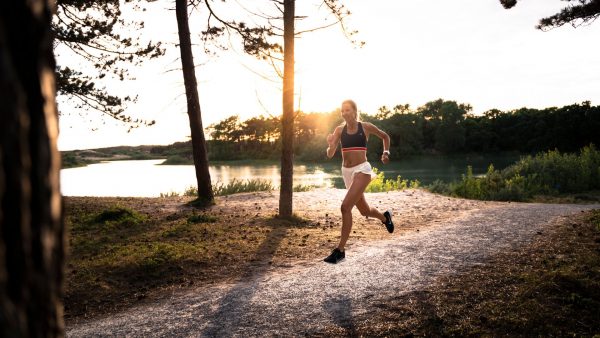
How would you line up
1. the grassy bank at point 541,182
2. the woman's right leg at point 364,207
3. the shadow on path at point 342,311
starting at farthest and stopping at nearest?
1. the grassy bank at point 541,182
2. the woman's right leg at point 364,207
3. the shadow on path at point 342,311

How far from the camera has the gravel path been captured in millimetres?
4922

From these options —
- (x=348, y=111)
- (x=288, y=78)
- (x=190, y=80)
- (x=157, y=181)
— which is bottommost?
(x=157, y=181)

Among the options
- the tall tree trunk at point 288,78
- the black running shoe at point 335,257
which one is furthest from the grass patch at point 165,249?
the tall tree trunk at point 288,78

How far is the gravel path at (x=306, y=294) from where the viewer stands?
4.92 meters

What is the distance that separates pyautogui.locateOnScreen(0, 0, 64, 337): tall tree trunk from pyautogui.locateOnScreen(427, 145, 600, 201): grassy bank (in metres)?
17.9

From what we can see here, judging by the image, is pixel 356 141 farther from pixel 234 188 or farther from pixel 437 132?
pixel 437 132

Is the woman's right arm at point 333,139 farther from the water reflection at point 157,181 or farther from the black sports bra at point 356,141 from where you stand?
the water reflection at point 157,181

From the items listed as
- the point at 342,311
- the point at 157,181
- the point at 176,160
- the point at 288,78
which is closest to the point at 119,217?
the point at 288,78

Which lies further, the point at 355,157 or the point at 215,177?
the point at 215,177

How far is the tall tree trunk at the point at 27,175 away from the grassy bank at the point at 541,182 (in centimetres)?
1791

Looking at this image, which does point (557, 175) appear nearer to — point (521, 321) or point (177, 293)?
point (521, 321)

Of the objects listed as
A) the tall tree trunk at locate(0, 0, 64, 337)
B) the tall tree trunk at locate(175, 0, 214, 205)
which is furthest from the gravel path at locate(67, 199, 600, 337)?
the tall tree trunk at locate(175, 0, 214, 205)

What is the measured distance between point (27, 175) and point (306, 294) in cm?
488

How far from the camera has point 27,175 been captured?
1183 millimetres
